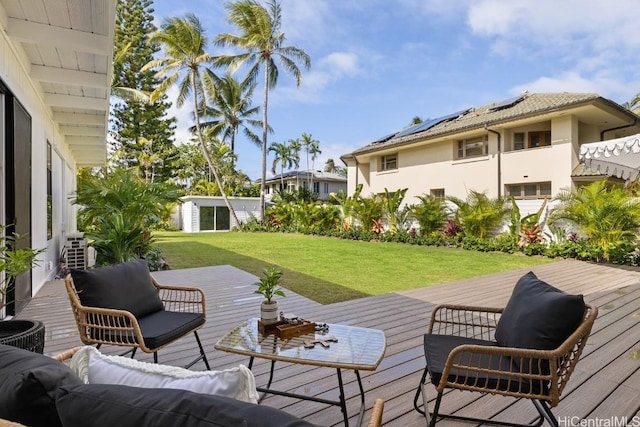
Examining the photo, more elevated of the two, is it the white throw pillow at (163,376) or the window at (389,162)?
the window at (389,162)

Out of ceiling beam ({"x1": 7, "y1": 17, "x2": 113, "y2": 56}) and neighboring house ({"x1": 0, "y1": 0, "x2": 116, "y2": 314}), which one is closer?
neighboring house ({"x1": 0, "y1": 0, "x2": 116, "y2": 314})

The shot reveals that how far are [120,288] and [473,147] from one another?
14974mm

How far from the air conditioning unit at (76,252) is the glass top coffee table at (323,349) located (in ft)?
22.4

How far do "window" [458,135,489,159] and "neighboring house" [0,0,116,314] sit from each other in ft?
43.3

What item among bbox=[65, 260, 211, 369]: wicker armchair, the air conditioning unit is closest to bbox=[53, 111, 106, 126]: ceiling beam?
the air conditioning unit

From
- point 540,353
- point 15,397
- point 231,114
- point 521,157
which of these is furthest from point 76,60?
point 231,114

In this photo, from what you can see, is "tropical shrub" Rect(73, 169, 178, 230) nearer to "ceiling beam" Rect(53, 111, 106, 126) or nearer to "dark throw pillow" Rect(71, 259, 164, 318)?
"ceiling beam" Rect(53, 111, 106, 126)

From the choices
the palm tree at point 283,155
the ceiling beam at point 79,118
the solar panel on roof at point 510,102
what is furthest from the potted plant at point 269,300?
the palm tree at point 283,155

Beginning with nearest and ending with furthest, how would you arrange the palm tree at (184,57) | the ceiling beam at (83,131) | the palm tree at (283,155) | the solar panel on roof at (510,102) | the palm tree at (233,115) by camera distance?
the ceiling beam at (83,131) < the solar panel on roof at (510,102) < the palm tree at (184,57) < the palm tree at (233,115) < the palm tree at (283,155)

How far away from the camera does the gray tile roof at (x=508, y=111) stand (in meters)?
11.7

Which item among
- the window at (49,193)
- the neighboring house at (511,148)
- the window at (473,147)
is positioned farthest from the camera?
the window at (473,147)

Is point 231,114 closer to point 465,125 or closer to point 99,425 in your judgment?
point 465,125

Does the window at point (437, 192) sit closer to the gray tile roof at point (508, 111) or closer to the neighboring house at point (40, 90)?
the gray tile roof at point (508, 111)

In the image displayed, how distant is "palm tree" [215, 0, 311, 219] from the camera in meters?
18.4
